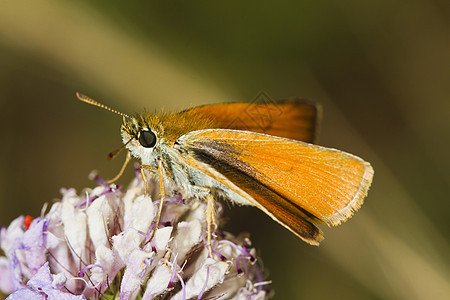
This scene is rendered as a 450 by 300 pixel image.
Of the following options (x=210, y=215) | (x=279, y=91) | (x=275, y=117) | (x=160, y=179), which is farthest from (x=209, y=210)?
(x=279, y=91)

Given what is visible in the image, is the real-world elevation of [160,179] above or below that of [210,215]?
above

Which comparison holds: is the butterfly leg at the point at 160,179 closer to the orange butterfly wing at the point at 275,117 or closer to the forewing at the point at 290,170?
the forewing at the point at 290,170

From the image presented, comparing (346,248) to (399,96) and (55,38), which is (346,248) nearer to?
(399,96)

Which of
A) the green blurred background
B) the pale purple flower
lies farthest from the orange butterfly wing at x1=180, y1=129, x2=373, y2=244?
the green blurred background

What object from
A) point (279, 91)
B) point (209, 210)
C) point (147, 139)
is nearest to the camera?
point (209, 210)

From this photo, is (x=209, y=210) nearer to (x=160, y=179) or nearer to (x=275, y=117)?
(x=160, y=179)

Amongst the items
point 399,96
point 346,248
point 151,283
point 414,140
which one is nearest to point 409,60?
point 399,96

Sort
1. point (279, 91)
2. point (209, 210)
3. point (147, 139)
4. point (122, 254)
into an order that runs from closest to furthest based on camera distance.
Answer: point (122, 254)
point (209, 210)
point (147, 139)
point (279, 91)
